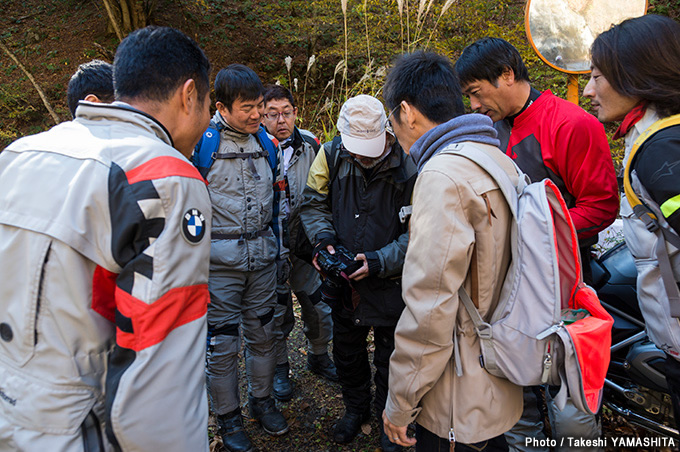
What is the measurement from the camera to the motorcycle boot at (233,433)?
104 inches

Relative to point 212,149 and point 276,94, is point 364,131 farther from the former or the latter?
point 276,94

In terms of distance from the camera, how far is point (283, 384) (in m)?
3.21

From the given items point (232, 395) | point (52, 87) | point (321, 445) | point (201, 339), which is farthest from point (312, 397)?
point (52, 87)

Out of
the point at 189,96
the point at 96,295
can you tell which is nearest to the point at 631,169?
the point at 189,96

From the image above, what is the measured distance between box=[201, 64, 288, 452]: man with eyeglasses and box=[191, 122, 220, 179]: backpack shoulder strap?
3 centimetres

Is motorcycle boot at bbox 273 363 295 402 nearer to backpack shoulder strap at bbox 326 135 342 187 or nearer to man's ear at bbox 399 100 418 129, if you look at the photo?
backpack shoulder strap at bbox 326 135 342 187

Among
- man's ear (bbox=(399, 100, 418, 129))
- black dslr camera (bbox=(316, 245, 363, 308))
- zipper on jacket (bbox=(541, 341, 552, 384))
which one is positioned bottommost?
black dslr camera (bbox=(316, 245, 363, 308))

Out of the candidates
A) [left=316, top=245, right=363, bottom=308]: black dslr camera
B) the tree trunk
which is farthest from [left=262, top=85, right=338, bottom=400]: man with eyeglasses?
the tree trunk

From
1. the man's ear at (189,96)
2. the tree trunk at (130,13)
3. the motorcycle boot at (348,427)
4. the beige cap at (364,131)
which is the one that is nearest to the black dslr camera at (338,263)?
the beige cap at (364,131)

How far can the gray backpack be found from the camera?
139cm

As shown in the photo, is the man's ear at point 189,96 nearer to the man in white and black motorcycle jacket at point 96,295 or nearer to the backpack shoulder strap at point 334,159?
the man in white and black motorcycle jacket at point 96,295

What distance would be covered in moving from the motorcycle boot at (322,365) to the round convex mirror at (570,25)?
269 centimetres

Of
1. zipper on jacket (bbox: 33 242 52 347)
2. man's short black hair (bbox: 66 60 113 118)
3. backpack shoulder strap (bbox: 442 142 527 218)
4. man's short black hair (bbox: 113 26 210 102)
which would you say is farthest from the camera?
man's short black hair (bbox: 66 60 113 118)

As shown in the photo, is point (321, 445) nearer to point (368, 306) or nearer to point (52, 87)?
point (368, 306)
